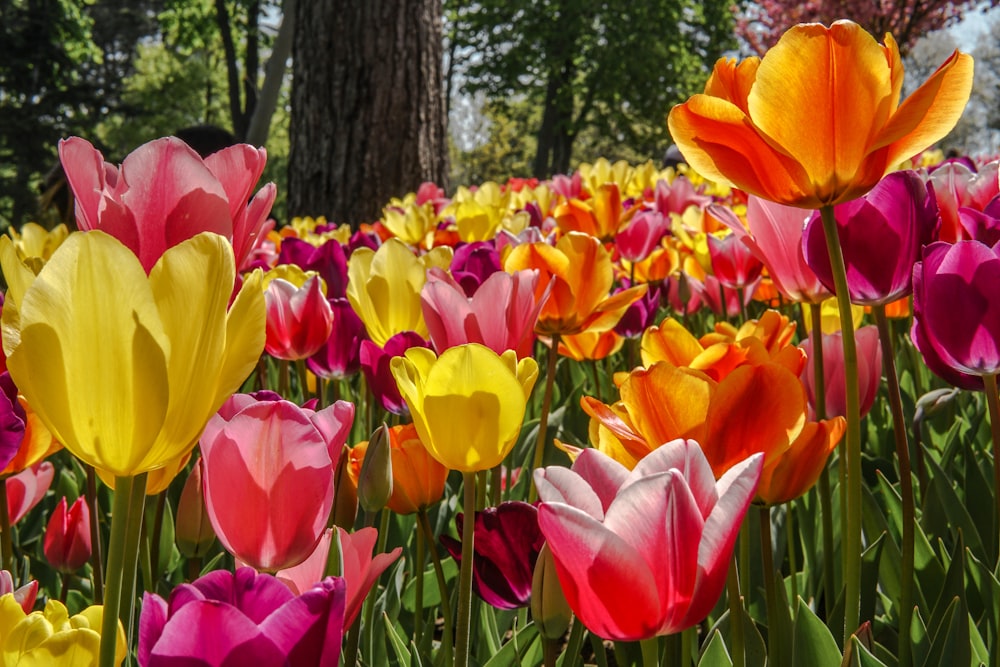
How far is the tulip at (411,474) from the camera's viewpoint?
3.83ft

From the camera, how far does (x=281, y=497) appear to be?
76cm

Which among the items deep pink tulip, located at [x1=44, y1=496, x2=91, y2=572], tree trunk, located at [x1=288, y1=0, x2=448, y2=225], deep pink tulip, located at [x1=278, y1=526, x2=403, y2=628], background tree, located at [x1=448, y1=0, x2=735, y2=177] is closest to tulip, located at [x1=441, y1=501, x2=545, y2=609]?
deep pink tulip, located at [x1=278, y1=526, x2=403, y2=628]

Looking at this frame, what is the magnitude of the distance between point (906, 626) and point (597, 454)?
1.58ft

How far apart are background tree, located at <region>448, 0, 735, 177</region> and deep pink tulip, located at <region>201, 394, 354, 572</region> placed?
927 inches

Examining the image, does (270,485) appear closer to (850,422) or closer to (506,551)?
(506,551)

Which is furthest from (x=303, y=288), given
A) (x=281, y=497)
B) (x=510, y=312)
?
(x=281, y=497)

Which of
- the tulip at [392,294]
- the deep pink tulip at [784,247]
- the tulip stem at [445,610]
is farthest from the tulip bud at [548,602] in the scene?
the tulip at [392,294]

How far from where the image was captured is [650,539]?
0.65 metres

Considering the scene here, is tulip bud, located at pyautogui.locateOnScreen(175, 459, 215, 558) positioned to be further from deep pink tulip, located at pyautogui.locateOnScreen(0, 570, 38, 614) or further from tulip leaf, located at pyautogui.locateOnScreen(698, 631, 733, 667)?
tulip leaf, located at pyautogui.locateOnScreen(698, 631, 733, 667)

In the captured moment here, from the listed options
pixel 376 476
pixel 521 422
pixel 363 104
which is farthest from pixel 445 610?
pixel 363 104

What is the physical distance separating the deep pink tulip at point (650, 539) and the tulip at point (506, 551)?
0.24 metres

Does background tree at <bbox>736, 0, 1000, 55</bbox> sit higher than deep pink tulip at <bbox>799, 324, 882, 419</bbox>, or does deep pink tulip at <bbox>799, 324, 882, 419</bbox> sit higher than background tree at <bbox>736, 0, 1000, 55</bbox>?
background tree at <bbox>736, 0, 1000, 55</bbox>

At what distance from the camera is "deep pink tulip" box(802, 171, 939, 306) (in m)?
1.07

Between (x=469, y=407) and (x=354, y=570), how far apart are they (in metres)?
0.18
